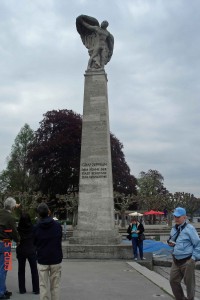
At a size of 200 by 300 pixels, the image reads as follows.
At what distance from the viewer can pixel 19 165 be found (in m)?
66.9

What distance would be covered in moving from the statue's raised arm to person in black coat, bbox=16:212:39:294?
403 inches

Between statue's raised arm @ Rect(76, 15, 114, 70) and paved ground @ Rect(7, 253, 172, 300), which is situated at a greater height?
statue's raised arm @ Rect(76, 15, 114, 70)

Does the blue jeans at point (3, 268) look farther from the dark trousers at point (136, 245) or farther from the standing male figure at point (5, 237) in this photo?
the dark trousers at point (136, 245)

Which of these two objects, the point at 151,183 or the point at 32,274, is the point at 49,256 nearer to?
the point at 32,274

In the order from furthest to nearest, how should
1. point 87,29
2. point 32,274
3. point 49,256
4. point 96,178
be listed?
point 87,29
point 96,178
point 32,274
point 49,256

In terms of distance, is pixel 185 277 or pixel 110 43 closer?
pixel 185 277

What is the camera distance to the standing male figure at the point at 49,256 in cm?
644

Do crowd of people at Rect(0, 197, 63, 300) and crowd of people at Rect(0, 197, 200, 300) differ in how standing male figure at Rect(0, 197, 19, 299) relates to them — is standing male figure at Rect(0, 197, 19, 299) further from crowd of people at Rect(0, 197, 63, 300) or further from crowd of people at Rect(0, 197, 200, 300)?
crowd of people at Rect(0, 197, 200, 300)

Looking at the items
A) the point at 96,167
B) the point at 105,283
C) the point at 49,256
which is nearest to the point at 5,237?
the point at 49,256

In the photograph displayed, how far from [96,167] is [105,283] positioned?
7047 mm

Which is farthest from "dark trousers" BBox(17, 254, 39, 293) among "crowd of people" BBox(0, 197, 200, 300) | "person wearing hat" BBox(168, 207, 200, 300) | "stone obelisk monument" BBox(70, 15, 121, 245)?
"stone obelisk monument" BBox(70, 15, 121, 245)

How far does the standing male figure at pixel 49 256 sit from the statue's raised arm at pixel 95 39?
456 inches

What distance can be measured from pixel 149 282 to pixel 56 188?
36.2 metres

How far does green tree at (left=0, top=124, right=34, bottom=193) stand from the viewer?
62.3 meters
